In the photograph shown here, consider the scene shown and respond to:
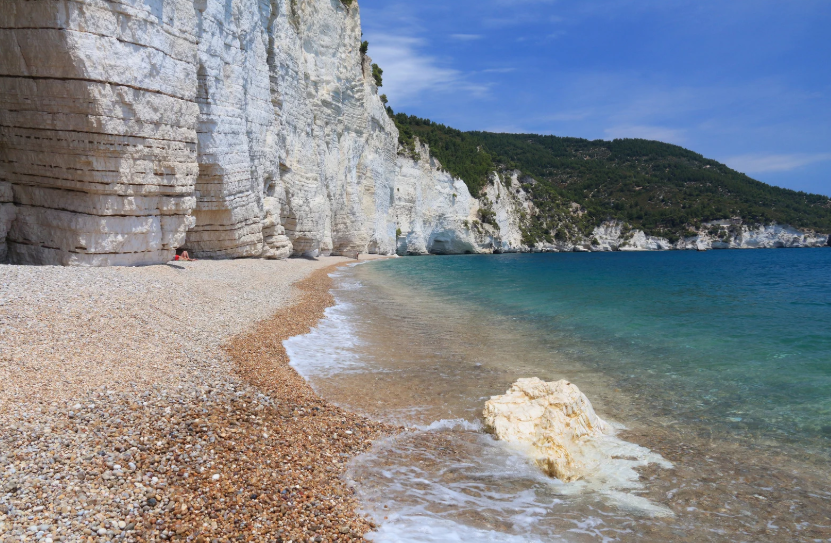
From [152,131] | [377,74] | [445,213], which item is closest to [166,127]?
[152,131]

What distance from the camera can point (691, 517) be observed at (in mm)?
4094

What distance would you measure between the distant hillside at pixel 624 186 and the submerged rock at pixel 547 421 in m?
56.3

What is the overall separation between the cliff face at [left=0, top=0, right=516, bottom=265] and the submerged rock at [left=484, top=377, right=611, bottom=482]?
10756mm

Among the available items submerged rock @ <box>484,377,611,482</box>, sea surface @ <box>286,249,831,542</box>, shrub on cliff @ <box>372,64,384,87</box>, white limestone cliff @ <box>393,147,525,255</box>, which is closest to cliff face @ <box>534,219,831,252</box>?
white limestone cliff @ <box>393,147,525,255</box>

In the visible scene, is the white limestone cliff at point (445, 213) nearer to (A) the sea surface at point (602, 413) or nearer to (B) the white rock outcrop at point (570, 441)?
(A) the sea surface at point (602, 413)

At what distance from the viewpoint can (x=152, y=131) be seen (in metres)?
12.3

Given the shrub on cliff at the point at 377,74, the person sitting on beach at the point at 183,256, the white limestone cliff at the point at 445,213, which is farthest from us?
the white limestone cliff at the point at 445,213

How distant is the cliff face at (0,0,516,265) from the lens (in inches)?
420

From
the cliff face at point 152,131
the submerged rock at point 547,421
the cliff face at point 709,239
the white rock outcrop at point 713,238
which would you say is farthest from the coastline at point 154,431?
the white rock outcrop at point 713,238

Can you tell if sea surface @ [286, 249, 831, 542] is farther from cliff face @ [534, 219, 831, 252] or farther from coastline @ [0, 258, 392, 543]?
cliff face @ [534, 219, 831, 252]

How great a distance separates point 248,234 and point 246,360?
13.7 m

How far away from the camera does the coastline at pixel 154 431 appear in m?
3.05

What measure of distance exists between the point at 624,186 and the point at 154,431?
103 m

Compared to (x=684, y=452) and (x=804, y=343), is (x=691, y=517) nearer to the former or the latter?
(x=684, y=452)
